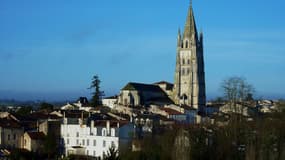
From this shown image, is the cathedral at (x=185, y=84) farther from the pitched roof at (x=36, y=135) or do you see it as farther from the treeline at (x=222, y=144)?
the treeline at (x=222, y=144)

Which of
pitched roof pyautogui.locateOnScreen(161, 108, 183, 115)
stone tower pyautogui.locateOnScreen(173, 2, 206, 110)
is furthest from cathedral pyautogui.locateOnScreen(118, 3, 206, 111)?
pitched roof pyautogui.locateOnScreen(161, 108, 183, 115)

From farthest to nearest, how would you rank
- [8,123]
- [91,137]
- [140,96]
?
[140,96], [8,123], [91,137]

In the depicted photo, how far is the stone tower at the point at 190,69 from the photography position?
121125mm

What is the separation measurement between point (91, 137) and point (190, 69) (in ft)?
208

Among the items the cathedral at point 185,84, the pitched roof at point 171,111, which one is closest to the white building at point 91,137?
the pitched roof at point 171,111

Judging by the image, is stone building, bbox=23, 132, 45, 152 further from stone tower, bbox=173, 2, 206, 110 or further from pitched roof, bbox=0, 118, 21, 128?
stone tower, bbox=173, 2, 206, 110

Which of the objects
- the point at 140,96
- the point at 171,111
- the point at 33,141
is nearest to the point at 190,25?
the point at 140,96

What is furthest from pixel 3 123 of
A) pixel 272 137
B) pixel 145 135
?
pixel 272 137

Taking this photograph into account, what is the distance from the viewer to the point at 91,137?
201 feet

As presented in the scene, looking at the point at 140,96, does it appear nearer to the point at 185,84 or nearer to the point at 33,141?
the point at 185,84

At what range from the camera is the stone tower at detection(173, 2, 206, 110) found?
397ft

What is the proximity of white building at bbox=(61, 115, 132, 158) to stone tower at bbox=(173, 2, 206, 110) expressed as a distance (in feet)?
189

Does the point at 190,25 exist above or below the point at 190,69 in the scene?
above

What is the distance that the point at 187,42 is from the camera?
407 ft
